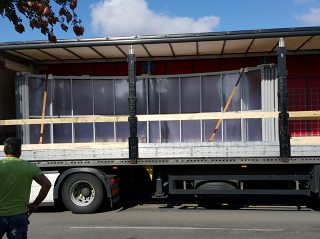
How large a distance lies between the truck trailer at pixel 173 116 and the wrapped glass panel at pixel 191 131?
3 cm

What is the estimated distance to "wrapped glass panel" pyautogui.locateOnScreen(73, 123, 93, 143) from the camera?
14.4m

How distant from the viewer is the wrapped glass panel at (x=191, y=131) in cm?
1418

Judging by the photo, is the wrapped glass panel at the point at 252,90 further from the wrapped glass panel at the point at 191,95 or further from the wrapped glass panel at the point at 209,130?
the wrapped glass panel at the point at 191,95

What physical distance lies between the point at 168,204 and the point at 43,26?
827cm

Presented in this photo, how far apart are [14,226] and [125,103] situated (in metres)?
10.2

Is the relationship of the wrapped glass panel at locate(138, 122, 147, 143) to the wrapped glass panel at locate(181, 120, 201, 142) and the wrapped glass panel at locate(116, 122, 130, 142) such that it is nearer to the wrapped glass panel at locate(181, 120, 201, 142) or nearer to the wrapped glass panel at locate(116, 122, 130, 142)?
the wrapped glass panel at locate(116, 122, 130, 142)

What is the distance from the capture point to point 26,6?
11.0 ft

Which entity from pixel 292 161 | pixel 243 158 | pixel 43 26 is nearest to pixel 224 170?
pixel 243 158

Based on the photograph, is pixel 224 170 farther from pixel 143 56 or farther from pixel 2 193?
pixel 2 193

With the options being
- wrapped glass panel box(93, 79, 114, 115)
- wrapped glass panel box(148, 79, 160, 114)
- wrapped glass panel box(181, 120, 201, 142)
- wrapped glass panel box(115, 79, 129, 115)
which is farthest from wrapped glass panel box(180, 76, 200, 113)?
wrapped glass panel box(93, 79, 114, 115)

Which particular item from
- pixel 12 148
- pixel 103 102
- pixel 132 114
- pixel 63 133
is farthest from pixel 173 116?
pixel 12 148

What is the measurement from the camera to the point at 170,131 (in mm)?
14414

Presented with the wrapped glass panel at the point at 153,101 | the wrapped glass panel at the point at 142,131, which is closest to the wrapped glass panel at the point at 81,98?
the wrapped glass panel at the point at 142,131

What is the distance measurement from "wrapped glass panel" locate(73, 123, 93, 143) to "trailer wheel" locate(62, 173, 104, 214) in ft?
13.5
